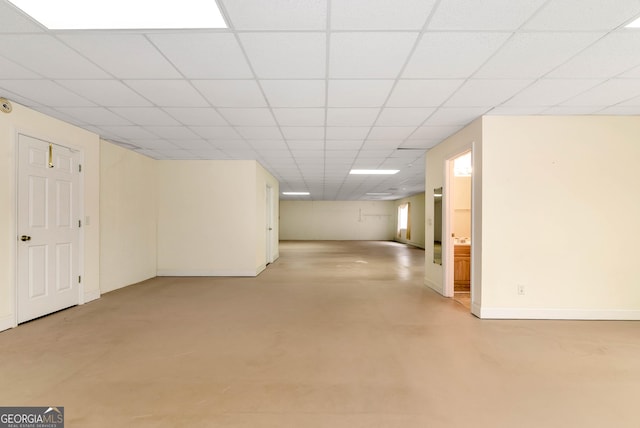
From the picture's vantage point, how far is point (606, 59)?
2.52 metres

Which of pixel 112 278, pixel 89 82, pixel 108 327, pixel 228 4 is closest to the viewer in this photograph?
pixel 228 4

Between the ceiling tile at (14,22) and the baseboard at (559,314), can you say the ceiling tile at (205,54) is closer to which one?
the ceiling tile at (14,22)

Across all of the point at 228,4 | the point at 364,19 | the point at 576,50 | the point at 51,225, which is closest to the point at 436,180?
the point at 576,50

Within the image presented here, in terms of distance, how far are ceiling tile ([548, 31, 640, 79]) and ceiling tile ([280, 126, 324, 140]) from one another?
2809 mm

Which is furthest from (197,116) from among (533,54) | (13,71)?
(533,54)

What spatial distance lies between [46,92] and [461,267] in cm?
640

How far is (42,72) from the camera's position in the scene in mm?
2787

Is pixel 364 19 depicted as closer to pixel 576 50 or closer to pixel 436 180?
pixel 576 50

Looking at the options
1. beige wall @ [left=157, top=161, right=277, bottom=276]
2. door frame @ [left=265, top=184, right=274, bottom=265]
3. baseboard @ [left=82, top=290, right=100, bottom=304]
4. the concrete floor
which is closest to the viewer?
the concrete floor

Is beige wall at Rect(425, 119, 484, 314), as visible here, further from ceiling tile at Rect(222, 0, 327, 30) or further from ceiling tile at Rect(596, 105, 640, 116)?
ceiling tile at Rect(222, 0, 327, 30)

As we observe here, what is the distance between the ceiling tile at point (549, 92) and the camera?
296 cm

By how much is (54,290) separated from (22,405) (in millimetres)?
2641

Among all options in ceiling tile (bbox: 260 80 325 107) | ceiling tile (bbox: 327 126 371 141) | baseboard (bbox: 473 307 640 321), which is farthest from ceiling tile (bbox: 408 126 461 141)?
baseboard (bbox: 473 307 640 321)

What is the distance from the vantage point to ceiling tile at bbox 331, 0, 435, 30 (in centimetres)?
190
